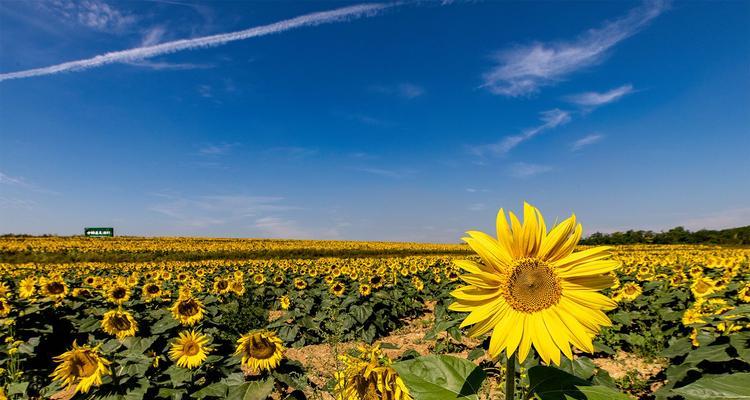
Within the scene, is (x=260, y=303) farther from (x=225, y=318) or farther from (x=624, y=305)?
(x=624, y=305)

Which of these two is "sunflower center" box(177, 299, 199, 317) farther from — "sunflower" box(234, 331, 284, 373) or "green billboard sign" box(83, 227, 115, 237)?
"green billboard sign" box(83, 227, 115, 237)

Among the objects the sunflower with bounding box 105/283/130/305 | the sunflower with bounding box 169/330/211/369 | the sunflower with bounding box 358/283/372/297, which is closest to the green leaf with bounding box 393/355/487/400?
the sunflower with bounding box 169/330/211/369

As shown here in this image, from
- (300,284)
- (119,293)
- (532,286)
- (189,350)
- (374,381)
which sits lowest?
(300,284)

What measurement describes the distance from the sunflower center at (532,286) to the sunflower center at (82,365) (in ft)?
11.4

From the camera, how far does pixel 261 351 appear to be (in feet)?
11.4

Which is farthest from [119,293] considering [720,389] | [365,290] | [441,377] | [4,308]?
[720,389]

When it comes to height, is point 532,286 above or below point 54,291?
above

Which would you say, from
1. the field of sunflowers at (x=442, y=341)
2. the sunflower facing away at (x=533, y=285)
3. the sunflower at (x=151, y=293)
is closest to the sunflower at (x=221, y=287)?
the field of sunflowers at (x=442, y=341)

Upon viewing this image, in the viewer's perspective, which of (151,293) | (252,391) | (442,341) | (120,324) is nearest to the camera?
(252,391)

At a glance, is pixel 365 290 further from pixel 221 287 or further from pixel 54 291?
pixel 54 291

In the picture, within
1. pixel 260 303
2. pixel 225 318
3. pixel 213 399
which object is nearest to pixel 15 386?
pixel 213 399

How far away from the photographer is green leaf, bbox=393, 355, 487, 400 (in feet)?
4.65

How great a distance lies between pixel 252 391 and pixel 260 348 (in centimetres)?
33

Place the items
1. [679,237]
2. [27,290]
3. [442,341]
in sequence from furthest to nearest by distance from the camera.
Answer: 1. [679,237]
2. [442,341]
3. [27,290]
